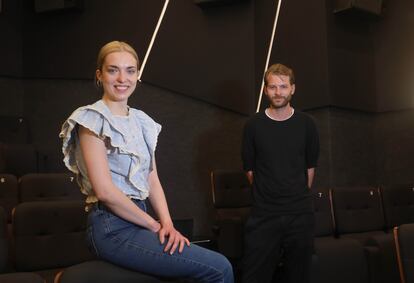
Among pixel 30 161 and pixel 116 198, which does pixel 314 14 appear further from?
pixel 116 198

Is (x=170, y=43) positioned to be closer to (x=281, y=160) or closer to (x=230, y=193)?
(x=230, y=193)

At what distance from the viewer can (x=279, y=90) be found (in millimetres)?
2318

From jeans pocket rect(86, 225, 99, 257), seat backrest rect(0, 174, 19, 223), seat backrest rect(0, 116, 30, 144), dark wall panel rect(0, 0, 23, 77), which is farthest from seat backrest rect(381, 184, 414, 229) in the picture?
dark wall panel rect(0, 0, 23, 77)

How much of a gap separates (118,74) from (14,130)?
4.01 meters

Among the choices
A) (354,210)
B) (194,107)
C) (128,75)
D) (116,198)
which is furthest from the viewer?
(194,107)

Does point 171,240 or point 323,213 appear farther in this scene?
point 323,213

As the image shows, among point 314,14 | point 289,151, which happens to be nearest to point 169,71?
point 314,14

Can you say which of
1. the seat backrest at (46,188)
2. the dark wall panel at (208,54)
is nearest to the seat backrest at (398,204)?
the dark wall panel at (208,54)

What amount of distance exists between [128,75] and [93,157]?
0.89 feet

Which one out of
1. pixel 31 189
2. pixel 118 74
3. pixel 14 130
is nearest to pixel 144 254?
pixel 118 74

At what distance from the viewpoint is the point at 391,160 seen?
160 inches

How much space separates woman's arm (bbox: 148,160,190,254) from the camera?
1.25m

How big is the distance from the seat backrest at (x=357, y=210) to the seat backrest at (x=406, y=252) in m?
1.71

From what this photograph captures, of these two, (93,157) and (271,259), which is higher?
(93,157)
